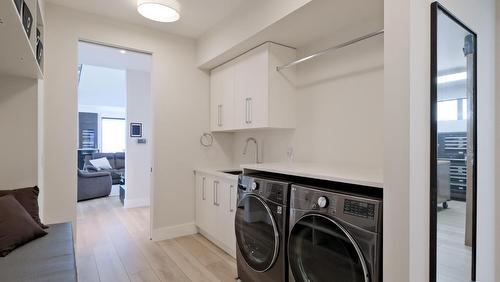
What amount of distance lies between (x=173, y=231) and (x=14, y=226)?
1792 millimetres

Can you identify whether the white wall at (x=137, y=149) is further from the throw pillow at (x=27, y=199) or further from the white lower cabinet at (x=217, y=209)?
the throw pillow at (x=27, y=199)

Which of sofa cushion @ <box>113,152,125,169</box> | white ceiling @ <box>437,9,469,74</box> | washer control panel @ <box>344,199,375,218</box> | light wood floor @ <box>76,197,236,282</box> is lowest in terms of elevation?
light wood floor @ <box>76,197,236,282</box>

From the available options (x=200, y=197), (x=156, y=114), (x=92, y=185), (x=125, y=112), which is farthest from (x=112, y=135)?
(x=200, y=197)

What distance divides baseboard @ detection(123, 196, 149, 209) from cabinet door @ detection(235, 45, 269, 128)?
301cm

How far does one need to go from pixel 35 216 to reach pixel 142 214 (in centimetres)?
252

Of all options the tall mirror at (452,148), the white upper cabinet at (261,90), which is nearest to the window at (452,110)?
the tall mirror at (452,148)

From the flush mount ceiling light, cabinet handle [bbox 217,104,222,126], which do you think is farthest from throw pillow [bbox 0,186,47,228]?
cabinet handle [bbox 217,104,222,126]

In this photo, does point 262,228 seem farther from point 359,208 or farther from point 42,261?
point 42,261

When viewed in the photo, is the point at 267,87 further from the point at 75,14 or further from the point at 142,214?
the point at 142,214

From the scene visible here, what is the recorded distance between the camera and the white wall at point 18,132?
204cm

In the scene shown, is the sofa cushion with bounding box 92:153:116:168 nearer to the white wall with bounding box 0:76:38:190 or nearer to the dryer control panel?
the white wall with bounding box 0:76:38:190

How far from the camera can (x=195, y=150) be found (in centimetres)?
346

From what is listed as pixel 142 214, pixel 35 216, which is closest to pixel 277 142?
pixel 35 216

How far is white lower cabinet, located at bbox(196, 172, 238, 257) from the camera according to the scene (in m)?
2.64
